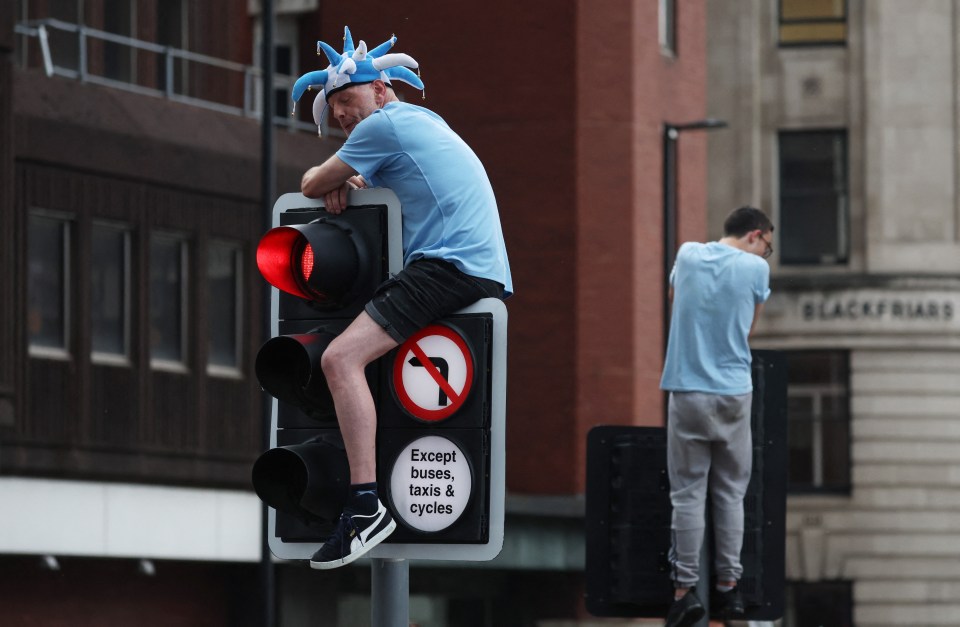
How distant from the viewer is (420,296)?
5.16 metres

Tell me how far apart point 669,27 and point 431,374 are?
3694 cm

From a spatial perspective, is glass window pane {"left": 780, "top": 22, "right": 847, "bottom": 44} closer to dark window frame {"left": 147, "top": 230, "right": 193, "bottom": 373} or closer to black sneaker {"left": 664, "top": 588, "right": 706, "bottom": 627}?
dark window frame {"left": 147, "top": 230, "right": 193, "bottom": 373}

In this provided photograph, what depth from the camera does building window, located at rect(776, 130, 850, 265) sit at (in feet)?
152

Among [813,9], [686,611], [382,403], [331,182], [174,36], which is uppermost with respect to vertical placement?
[813,9]

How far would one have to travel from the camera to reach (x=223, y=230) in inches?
1232

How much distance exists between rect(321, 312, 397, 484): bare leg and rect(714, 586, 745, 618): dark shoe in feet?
10.6

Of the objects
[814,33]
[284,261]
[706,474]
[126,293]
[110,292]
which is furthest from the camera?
[814,33]

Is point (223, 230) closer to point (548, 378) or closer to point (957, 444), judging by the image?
point (548, 378)

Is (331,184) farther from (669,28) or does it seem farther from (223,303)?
(669,28)

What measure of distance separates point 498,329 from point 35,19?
2453 centimetres

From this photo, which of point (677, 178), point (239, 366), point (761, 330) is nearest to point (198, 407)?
point (239, 366)

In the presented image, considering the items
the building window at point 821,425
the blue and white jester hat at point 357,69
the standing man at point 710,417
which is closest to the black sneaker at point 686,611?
the standing man at point 710,417


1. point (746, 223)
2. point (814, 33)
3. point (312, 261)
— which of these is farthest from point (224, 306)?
point (312, 261)

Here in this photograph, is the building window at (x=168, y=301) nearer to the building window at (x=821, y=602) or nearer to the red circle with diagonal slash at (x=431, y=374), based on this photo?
the building window at (x=821, y=602)
